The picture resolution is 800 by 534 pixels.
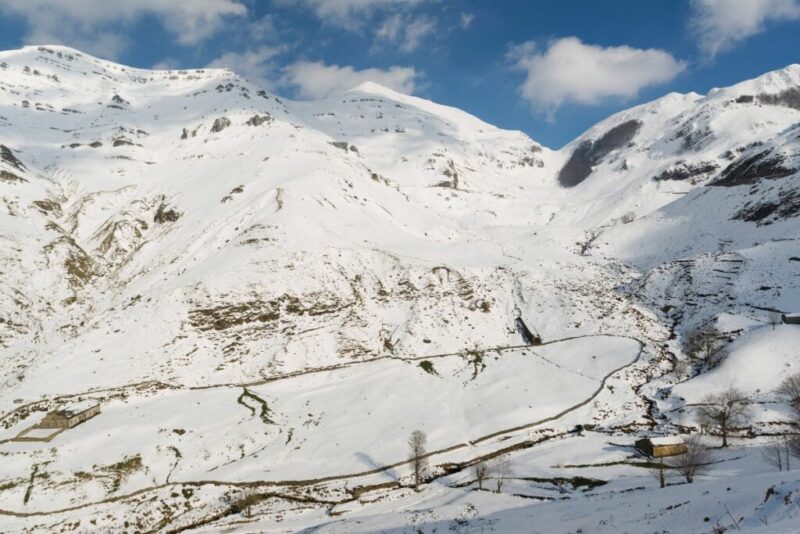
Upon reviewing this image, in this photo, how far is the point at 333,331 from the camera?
69.1 metres

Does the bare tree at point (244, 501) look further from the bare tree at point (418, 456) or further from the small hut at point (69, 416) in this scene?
the small hut at point (69, 416)

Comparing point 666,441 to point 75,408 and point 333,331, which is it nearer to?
point 333,331

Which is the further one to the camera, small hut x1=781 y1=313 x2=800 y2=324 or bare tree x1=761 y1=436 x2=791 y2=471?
small hut x1=781 y1=313 x2=800 y2=324

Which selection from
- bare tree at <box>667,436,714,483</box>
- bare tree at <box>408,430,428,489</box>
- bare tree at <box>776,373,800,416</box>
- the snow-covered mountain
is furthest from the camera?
bare tree at <box>776,373,800,416</box>

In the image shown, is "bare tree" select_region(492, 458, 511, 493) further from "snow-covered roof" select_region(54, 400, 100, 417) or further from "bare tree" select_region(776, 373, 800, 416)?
"snow-covered roof" select_region(54, 400, 100, 417)

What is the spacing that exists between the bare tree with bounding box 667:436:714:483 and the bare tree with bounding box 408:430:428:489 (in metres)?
20.0

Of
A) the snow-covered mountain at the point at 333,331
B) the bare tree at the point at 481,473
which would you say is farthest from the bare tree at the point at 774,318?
the bare tree at the point at 481,473

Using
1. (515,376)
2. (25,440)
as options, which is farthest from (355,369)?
(25,440)

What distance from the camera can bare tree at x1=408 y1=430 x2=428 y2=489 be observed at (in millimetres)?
40625

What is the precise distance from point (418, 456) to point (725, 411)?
1159 inches

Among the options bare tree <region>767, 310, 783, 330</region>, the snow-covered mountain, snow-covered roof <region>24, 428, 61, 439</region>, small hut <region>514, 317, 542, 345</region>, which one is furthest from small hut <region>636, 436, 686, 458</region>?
snow-covered roof <region>24, 428, 61, 439</region>

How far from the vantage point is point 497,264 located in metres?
90.8

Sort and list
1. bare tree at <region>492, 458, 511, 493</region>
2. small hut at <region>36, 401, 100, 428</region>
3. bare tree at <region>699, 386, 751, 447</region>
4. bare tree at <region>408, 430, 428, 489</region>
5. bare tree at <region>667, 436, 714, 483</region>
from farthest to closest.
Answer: small hut at <region>36, 401, 100, 428</region>, bare tree at <region>699, 386, 751, 447</region>, bare tree at <region>408, 430, 428, 489</region>, bare tree at <region>492, 458, 511, 493</region>, bare tree at <region>667, 436, 714, 483</region>

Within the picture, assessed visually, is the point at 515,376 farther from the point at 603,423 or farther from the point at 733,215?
the point at 733,215
